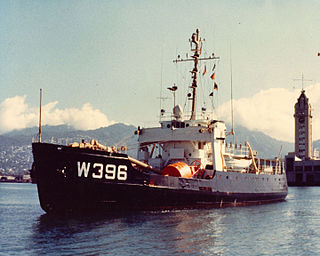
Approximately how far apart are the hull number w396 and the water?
2139mm

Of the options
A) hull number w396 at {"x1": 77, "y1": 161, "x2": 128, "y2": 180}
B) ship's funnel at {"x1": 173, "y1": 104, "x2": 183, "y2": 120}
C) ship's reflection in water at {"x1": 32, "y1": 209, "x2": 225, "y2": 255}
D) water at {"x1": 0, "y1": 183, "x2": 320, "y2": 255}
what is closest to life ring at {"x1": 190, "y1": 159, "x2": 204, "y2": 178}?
water at {"x1": 0, "y1": 183, "x2": 320, "y2": 255}

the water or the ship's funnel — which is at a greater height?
the ship's funnel

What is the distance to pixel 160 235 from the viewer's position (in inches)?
771

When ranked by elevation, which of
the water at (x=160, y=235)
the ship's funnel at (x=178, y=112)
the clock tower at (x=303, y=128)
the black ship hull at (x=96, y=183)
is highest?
the clock tower at (x=303, y=128)

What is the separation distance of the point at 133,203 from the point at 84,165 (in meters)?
3.76

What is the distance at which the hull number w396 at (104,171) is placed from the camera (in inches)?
949

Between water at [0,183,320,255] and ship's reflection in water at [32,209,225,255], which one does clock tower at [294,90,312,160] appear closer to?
water at [0,183,320,255]

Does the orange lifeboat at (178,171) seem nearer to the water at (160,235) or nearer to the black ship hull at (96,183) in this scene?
the black ship hull at (96,183)

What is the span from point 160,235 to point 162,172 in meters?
9.26

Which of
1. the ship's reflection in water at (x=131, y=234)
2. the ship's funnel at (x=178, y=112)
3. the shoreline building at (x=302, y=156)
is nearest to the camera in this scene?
the ship's reflection in water at (x=131, y=234)

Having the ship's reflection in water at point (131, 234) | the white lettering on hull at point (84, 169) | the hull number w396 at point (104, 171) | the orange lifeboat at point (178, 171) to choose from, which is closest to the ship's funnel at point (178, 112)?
the orange lifeboat at point (178, 171)

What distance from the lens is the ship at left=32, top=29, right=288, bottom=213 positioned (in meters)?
24.2

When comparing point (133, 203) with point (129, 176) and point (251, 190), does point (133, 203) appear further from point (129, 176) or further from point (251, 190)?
point (251, 190)

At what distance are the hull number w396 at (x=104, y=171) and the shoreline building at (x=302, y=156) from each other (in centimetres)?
11389
